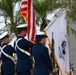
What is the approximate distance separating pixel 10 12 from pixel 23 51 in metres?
12.0

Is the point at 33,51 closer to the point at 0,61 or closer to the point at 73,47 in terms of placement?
the point at 0,61

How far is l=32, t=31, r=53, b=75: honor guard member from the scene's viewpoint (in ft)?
25.2

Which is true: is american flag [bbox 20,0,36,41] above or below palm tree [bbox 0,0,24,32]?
above

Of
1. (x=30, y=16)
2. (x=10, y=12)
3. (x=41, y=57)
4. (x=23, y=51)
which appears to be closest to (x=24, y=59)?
(x=23, y=51)

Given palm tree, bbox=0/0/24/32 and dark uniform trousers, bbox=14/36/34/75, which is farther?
palm tree, bbox=0/0/24/32

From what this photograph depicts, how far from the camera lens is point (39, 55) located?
7.73 meters

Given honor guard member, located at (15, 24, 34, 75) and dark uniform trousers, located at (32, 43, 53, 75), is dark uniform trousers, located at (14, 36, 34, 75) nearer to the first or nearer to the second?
honor guard member, located at (15, 24, 34, 75)

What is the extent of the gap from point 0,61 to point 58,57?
1618 mm

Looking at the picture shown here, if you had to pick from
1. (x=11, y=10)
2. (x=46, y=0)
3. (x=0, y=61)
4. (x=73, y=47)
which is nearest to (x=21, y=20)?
(x=11, y=10)

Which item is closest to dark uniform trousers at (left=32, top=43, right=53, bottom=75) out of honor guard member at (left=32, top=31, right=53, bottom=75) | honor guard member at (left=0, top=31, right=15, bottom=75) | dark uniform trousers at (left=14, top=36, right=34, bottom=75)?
honor guard member at (left=32, top=31, right=53, bottom=75)

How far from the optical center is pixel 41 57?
7742 millimetres

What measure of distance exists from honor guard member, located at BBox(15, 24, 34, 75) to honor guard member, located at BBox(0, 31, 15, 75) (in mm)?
552

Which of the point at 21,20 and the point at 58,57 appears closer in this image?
the point at 58,57

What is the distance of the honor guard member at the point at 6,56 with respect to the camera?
359 inches
